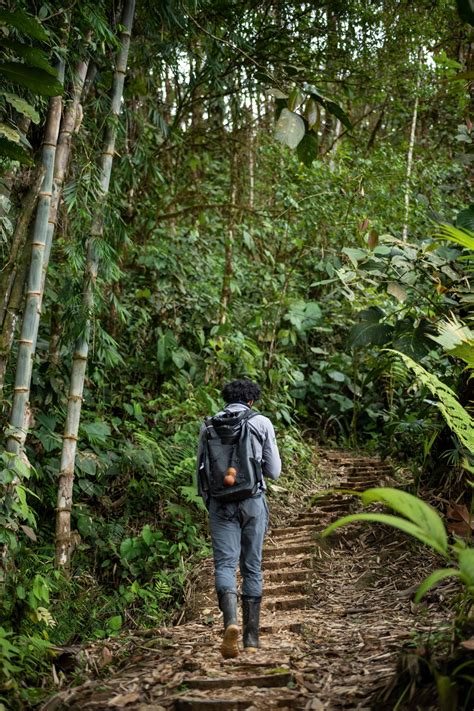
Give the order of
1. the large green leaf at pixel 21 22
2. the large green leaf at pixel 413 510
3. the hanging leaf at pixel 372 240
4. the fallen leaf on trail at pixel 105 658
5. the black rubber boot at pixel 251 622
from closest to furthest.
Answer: the large green leaf at pixel 413 510 < the large green leaf at pixel 21 22 < the fallen leaf on trail at pixel 105 658 < the black rubber boot at pixel 251 622 < the hanging leaf at pixel 372 240

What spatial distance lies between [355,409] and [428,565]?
14.5 ft

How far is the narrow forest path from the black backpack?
433 millimetres

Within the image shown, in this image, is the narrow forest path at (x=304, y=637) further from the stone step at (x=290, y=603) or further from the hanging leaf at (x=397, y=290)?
the hanging leaf at (x=397, y=290)

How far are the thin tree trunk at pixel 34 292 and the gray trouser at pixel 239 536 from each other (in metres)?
1.33

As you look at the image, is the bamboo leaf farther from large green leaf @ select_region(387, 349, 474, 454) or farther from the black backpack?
large green leaf @ select_region(387, 349, 474, 454)

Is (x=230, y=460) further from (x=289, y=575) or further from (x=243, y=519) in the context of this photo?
(x=289, y=575)

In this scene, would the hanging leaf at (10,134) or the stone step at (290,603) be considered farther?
the stone step at (290,603)

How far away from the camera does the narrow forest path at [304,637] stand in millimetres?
2887

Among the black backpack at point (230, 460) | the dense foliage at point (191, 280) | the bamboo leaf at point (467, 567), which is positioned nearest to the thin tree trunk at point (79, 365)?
the dense foliage at point (191, 280)

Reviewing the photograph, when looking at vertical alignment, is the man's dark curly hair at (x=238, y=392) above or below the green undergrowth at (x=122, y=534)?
above

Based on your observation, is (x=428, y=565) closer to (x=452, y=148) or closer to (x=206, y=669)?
(x=206, y=669)

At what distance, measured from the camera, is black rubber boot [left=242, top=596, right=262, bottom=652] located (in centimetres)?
377

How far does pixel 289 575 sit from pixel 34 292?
2.53 meters

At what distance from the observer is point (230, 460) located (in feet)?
13.0
